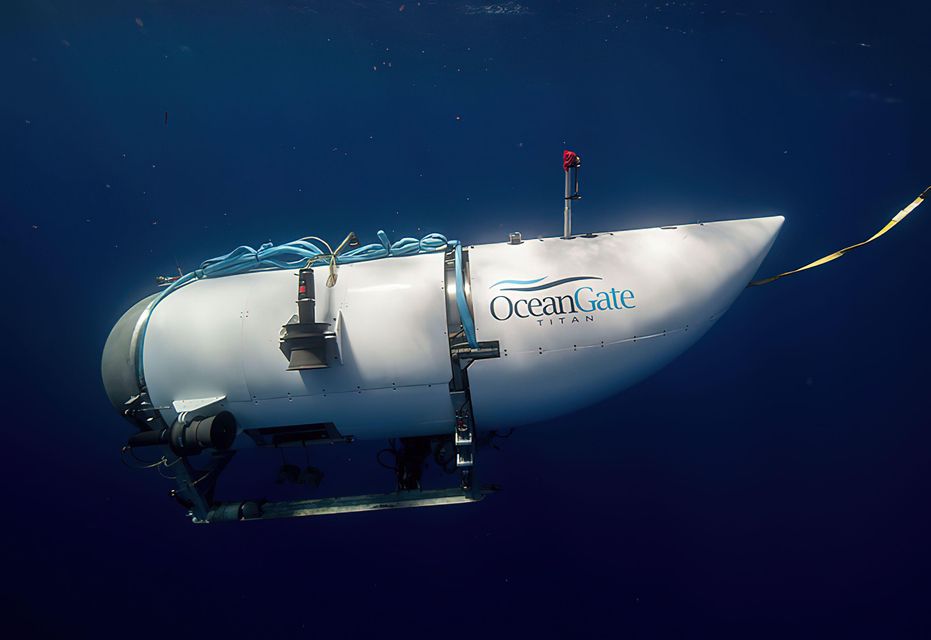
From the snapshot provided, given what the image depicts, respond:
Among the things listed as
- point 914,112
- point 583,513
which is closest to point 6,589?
point 583,513

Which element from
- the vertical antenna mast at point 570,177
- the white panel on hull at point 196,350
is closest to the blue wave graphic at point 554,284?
the vertical antenna mast at point 570,177

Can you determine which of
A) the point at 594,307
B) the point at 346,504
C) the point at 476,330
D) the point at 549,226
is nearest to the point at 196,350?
the point at 346,504

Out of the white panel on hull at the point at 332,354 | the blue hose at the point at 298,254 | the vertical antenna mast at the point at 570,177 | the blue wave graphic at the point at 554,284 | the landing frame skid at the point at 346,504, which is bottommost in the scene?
the landing frame skid at the point at 346,504

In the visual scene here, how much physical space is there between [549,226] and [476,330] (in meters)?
1.34

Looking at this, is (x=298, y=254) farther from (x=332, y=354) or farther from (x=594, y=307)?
(x=594, y=307)

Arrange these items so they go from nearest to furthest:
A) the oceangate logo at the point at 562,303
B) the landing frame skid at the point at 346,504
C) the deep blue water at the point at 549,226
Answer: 1. the oceangate logo at the point at 562,303
2. the landing frame skid at the point at 346,504
3. the deep blue water at the point at 549,226

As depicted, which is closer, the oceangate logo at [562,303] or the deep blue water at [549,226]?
the oceangate logo at [562,303]

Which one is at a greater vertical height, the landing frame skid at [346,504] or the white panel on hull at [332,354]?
the white panel on hull at [332,354]

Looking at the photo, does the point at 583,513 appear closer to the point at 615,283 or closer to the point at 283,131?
the point at 615,283

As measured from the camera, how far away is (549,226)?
2592mm

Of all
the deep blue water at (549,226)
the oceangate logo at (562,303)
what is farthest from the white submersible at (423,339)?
the deep blue water at (549,226)

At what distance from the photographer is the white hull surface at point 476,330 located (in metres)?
1.60

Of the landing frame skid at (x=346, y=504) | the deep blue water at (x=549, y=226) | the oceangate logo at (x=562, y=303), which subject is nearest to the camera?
the oceangate logo at (x=562, y=303)

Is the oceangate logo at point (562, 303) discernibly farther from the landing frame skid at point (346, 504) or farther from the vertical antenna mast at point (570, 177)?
the landing frame skid at point (346, 504)
